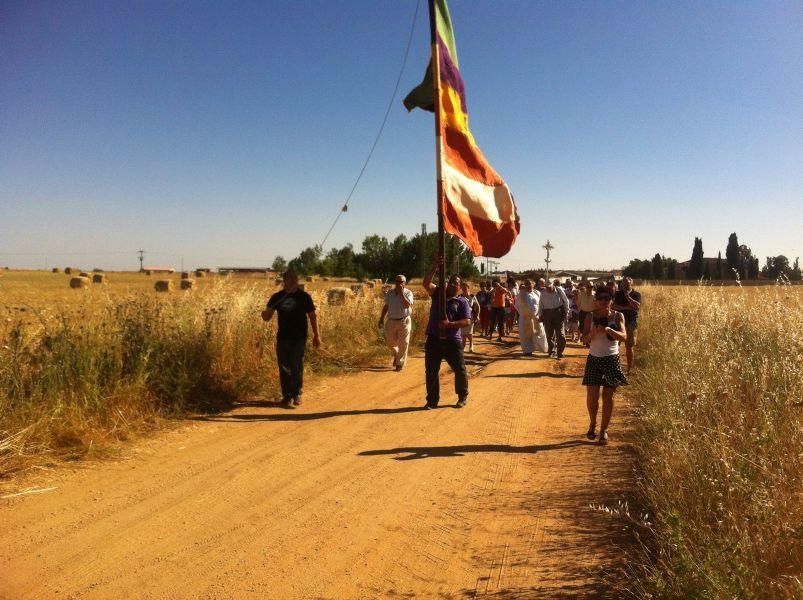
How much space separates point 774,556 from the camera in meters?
2.92

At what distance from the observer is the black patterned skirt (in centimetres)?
622

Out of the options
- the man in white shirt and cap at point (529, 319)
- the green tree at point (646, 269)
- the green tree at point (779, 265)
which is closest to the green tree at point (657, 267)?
the green tree at point (646, 269)

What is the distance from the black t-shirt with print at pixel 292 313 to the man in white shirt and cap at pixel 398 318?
9.17 feet

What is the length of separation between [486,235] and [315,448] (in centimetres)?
392

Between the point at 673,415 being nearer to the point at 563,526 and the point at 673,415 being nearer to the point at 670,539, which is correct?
the point at 563,526

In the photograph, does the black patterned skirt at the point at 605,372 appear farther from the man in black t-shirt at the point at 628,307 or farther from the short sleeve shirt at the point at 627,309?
the short sleeve shirt at the point at 627,309

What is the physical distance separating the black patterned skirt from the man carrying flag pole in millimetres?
2069

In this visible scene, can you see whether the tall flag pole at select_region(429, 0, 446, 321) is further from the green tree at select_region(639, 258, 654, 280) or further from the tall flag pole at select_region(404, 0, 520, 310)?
the green tree at select_region(639, 258, 654, 280)

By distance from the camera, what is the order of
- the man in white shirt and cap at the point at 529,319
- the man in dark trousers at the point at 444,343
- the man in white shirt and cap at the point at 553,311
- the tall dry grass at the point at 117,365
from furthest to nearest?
the man in white shirt and cap at the point at 529,319, the man in white shirt and cap at the point at 553,311, the man in dark trousers at the point at 444,343, the tall dry grass at the point at 117,365

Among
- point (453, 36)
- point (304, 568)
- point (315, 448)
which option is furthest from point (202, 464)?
point (453, 36)

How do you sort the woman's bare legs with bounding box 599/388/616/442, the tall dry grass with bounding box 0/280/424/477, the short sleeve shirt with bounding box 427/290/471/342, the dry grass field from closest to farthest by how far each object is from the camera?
1. the dry grass field
2. the tall dry grass with bounding box 0/280/424/477
3. the woman's bare legs with bounding box 599/388/616/442
4. the short sleeve shirt with bounding box 427/290/471/342

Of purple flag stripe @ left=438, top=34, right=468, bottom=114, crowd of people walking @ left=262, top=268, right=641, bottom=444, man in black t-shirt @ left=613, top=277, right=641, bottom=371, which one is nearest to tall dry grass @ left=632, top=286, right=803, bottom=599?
→ crowd of people walking @ left=262, top=268, right=641, bottom=444

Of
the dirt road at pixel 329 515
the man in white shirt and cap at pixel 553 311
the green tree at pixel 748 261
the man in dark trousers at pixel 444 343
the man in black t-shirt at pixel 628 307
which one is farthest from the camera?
the green tree at pixel 748 261

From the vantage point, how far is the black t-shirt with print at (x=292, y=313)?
7.87 m
